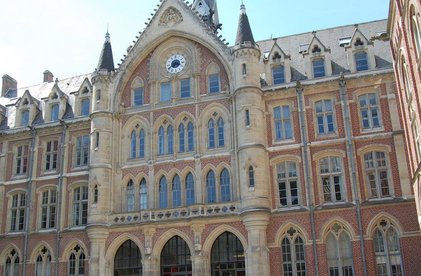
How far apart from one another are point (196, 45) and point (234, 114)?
18.9 ft

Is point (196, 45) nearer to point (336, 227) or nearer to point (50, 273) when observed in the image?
point (336, 227)

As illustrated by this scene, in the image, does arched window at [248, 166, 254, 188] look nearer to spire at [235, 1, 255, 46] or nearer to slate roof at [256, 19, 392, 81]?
slate roof at [256, 19, 392, 81]

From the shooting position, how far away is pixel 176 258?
3008cm

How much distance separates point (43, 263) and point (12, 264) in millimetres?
2327

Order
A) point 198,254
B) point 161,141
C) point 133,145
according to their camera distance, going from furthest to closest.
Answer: point 133,145
point 161,141
point 198,254

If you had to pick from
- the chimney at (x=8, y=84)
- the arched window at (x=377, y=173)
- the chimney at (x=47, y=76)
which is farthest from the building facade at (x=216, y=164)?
the chimney at (x=8, y=84)

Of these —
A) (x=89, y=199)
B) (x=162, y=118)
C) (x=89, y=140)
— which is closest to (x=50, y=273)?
(x=89, y=199)

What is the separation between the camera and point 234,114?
31.0 m

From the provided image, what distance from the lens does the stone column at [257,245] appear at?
89.7 feet

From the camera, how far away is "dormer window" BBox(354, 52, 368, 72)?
3081 centimetres

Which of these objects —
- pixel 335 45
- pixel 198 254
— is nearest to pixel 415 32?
pixel 335 45

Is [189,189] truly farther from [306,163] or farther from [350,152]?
[350,152]

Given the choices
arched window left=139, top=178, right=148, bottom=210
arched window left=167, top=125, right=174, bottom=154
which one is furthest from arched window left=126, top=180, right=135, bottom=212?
arched window left=167, top=125, right=174, bottom=154

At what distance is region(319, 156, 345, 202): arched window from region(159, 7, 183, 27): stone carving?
1298 centimetres
